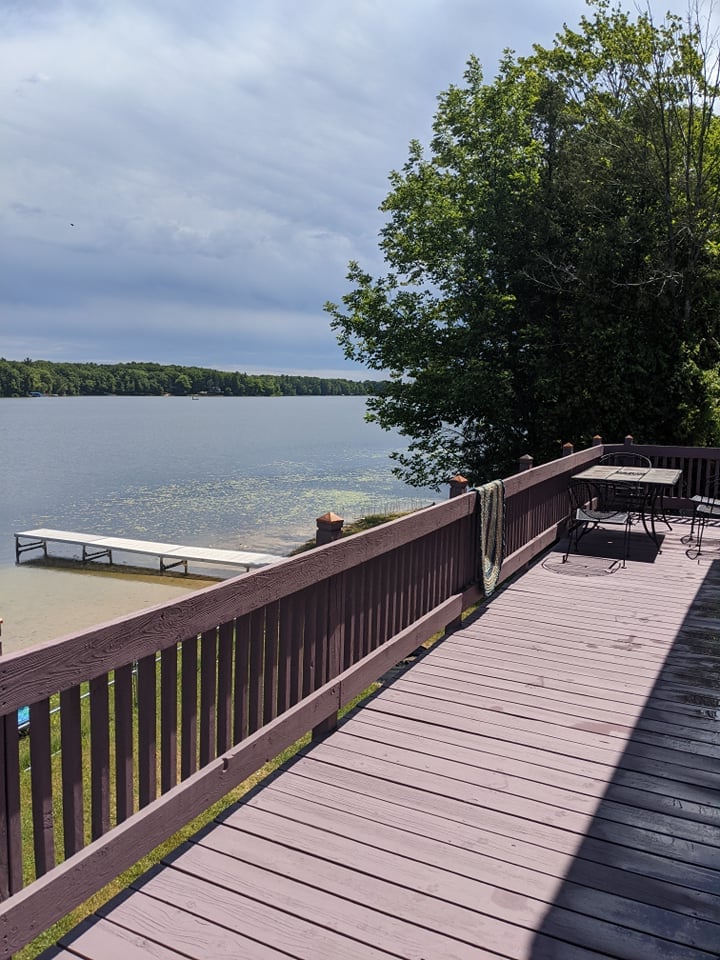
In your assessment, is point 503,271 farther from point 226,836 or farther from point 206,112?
point 226,836

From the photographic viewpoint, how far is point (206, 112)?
1425 centimetres

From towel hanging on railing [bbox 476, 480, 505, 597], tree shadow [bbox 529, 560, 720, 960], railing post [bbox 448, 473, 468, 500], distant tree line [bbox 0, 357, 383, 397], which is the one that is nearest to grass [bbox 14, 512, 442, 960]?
towel hanging on railing [bbox 476, 480, 505, 597]

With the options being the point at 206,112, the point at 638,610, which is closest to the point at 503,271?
the point at 206,112

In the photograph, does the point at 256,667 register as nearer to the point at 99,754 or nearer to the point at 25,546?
the point at 99,754

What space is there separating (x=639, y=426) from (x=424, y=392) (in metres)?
6.51

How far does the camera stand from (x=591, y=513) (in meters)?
8.01

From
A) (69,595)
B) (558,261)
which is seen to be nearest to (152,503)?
(69,595)

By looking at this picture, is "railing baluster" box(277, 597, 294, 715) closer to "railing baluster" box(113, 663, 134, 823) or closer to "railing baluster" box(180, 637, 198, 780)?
"railing baluster" box(180, 637, 198, 780)

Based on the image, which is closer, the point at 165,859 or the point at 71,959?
the point at 71,959

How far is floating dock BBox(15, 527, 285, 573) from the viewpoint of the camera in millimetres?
20000

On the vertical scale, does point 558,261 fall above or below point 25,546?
above

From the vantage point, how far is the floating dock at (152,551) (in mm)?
20000

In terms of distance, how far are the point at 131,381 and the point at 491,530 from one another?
136m

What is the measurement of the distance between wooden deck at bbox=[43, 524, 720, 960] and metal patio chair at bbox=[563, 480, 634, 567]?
3.12m
